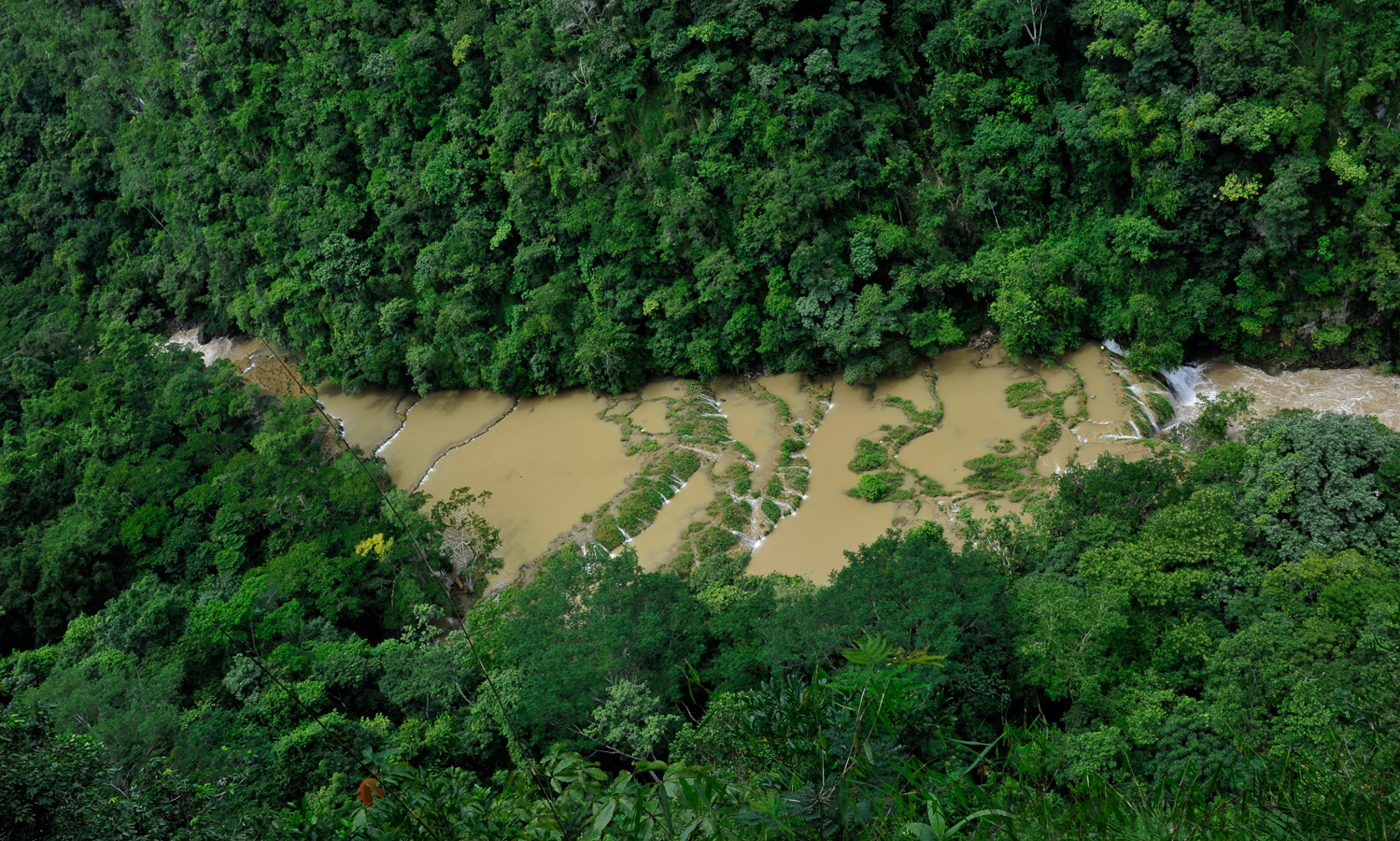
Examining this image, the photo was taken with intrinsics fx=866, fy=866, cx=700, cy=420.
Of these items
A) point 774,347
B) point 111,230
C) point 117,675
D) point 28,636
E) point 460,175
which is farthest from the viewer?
point 111,230

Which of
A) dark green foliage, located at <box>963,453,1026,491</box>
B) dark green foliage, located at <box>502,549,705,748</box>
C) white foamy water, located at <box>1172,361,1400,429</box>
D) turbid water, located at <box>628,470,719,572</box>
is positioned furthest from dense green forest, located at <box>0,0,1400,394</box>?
dark green foliage, located at <box>502,549,705,748</box>

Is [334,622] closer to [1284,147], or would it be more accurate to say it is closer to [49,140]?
[1284,147]

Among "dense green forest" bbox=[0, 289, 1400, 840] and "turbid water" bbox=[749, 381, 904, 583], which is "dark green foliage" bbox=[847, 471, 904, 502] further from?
"dense green forest" bbox=[0, 289, 1400, 840]

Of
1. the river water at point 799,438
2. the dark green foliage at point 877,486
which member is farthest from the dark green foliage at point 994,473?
the dark green foliage at point 877,486

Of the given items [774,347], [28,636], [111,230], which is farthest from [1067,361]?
[111,230]

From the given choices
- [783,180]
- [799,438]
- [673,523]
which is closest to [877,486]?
[799,438]

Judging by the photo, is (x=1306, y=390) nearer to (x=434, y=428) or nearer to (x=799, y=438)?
(x=799, y=438)

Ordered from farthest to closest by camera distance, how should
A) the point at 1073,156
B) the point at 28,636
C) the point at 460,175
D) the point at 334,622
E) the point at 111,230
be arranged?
the point at 111,230 < the point at 460,175 < the point at 1073,156 < the point at 28,636 < the point at 334,622

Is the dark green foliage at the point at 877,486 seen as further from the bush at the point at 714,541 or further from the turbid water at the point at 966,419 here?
the bush at the point at 714,541
